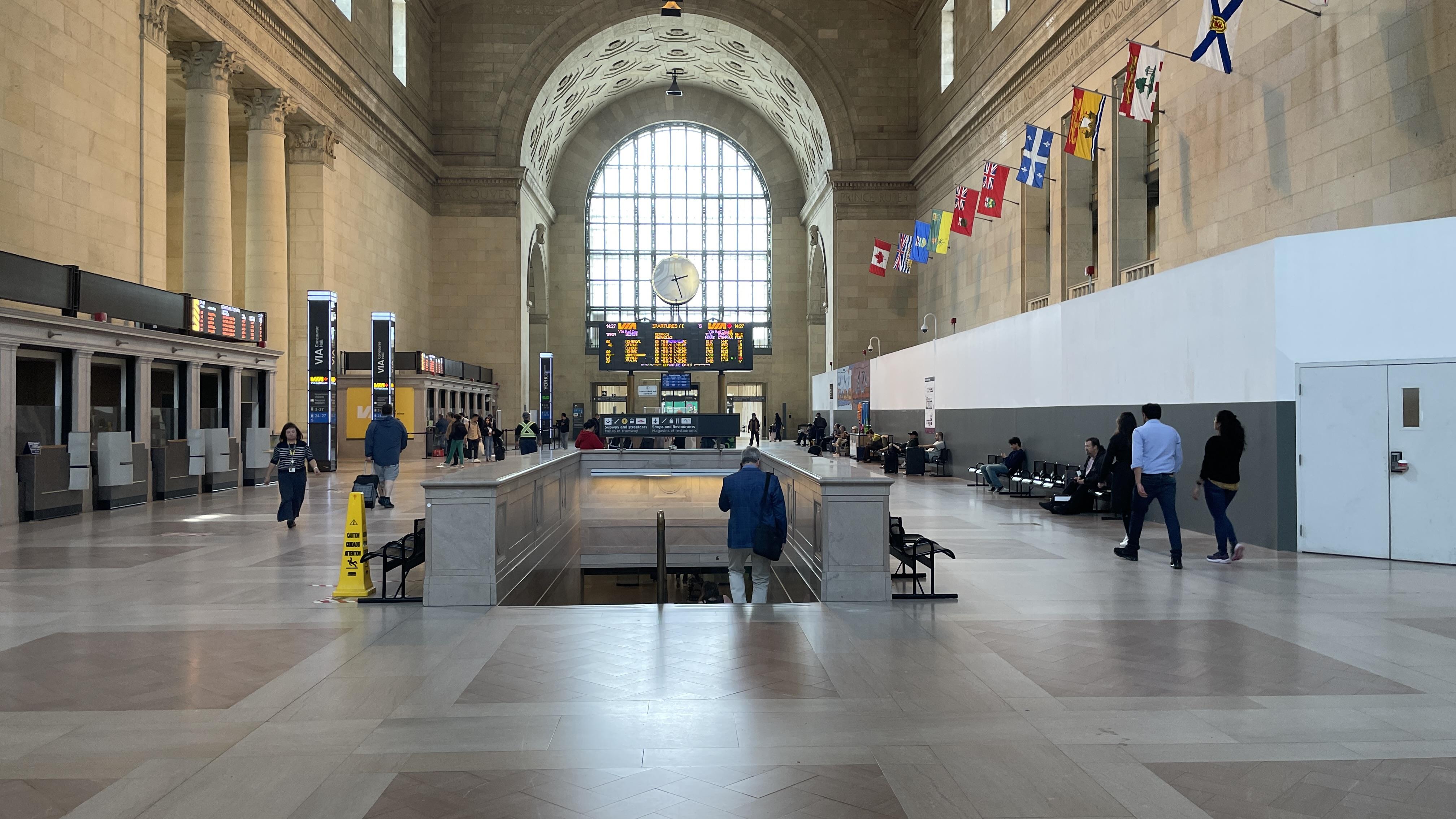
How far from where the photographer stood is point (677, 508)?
50.4ft

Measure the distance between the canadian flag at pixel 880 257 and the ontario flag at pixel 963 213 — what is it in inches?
281

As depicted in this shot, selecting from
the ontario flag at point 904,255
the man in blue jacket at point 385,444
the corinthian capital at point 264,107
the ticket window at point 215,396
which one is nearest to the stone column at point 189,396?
the ticket window at point 215,396

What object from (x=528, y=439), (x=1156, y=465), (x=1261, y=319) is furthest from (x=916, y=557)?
(x=528, y=439)

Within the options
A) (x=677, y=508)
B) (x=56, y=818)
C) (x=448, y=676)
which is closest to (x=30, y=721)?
(x=56, y=818)

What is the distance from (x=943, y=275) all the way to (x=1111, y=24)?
14.2 meters

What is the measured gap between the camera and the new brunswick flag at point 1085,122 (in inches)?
767

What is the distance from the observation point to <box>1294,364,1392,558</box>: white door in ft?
31.8

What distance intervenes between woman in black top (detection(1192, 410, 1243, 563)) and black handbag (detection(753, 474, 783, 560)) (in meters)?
4.27

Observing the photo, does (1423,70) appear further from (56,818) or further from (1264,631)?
(56,818)

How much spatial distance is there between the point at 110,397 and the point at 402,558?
1062 cm

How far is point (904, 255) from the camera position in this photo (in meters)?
30.5

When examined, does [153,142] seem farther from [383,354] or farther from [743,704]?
[743,704]

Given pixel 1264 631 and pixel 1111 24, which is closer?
pixel 1264 631

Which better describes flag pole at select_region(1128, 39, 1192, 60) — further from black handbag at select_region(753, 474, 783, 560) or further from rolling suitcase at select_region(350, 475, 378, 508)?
rolling suitcase at select_region(350, 475, 378, 508)
